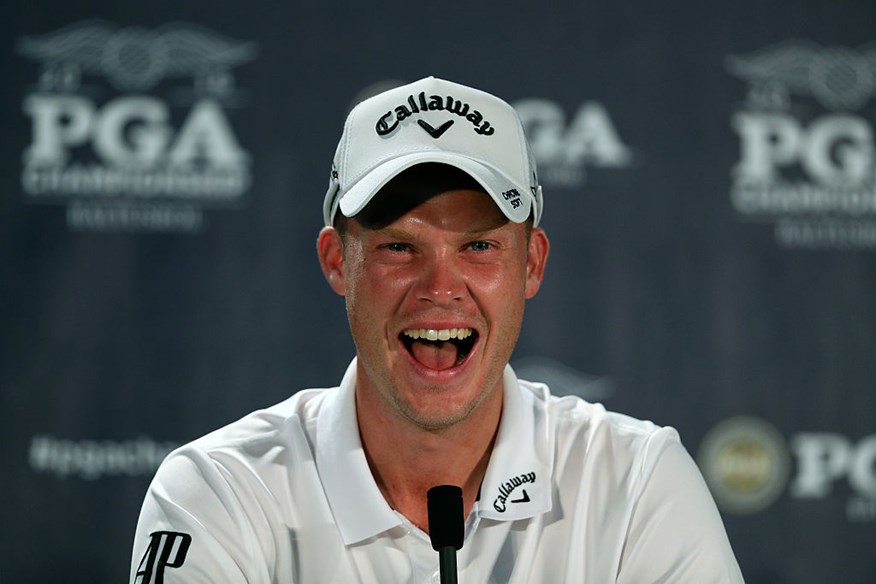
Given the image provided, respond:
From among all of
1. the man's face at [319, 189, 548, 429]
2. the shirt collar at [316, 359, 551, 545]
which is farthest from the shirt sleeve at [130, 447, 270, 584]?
the man's face at [319, 189, 548, 429]

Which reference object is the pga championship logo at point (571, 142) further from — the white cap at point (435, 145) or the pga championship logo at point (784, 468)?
the white cap at point (435, 145)

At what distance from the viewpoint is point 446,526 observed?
134 centimetres

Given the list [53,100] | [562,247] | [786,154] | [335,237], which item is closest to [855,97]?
[786,154]

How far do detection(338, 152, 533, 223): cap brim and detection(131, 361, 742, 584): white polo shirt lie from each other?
0.37m

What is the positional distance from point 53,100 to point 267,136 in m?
0.63

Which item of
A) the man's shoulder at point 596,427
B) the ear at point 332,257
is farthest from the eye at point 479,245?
the man's shoulder at point 596,427

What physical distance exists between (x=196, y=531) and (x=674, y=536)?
730 millimetres

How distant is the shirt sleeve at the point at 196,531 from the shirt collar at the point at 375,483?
0.14 meters

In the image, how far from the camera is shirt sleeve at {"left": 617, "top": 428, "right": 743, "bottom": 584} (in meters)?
1.65

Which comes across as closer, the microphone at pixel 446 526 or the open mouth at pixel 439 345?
the microphone at pixel 446 526

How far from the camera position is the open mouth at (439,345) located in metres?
1.67

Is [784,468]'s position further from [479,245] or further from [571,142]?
[479,245]

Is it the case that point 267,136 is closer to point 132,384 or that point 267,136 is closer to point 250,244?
point 250,244

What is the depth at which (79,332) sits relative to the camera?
3.15 metres
